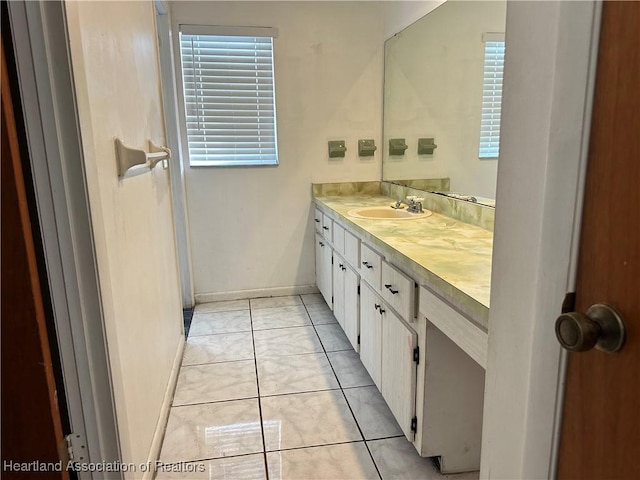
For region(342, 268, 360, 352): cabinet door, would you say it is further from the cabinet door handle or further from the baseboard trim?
the baseboard trim

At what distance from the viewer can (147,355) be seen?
1627 millimetres

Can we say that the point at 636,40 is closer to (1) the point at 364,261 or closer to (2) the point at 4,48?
(2) the point at 4,48

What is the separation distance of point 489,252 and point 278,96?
7.17 ft

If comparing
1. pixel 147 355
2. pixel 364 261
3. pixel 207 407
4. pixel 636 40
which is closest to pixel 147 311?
pixel 147 355

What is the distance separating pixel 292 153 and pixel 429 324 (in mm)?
2176

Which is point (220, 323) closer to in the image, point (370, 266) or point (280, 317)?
point (280, 317)

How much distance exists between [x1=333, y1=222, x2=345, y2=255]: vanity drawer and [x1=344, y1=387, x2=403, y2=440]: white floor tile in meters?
Answer: 0.81

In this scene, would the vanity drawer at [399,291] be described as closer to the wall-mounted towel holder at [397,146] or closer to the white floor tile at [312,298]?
the wall-mounted towel holder at [397,146]

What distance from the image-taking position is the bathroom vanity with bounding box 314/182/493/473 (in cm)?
124

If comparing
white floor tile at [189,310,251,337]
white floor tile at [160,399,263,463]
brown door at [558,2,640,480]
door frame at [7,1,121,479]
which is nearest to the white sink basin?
white floor tile at [189,310,251,337]

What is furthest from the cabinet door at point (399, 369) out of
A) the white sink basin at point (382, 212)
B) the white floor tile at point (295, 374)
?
the white sink basin at point (382, 212)

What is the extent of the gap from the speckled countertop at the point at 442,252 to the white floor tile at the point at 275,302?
108cm

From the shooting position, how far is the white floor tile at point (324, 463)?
1.58 metres

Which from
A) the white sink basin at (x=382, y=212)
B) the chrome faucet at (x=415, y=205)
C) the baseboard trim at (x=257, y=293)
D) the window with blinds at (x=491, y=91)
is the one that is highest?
the window with blinds at (x=491, y=91)
